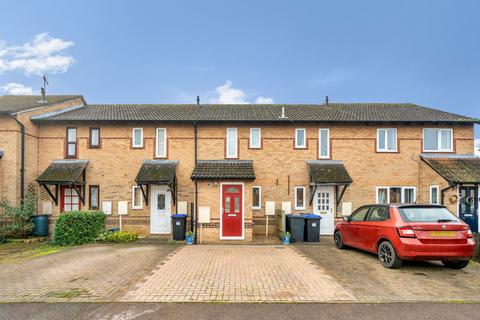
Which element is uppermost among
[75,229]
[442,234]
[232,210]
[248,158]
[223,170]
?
[248,158]

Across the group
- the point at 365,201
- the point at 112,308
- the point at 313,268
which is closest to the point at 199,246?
the point at 313,268

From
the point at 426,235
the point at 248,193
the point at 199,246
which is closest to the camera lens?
the point at 426,235

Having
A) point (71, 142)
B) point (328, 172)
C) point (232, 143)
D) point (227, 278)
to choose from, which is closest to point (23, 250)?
point (71, 142)

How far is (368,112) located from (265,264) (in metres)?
10.9

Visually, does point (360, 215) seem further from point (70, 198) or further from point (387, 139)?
point (70, 198)

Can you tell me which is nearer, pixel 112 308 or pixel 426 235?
pixel 112 308

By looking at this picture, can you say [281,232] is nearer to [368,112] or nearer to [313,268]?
[313,268]

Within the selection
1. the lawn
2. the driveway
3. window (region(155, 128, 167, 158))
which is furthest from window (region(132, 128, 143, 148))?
the driveway

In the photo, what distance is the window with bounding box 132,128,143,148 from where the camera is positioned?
13211 millimetres

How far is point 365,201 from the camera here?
12.9 meters

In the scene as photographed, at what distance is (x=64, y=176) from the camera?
1216 cm

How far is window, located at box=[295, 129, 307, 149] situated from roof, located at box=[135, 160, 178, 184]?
601cm

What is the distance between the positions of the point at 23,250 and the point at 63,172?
3686mm

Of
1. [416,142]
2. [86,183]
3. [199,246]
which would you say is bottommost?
[199,246]
